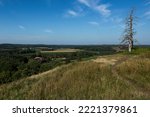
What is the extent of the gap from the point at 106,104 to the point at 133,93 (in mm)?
2264

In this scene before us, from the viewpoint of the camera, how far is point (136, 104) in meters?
6.27

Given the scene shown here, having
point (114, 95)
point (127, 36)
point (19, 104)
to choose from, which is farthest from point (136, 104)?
point (127, 36)

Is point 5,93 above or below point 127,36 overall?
below

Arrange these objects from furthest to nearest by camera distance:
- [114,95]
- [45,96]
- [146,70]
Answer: [146,70], [45,96], [114,95]

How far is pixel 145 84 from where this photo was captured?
1055cm

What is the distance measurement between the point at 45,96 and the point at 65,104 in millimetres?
1971

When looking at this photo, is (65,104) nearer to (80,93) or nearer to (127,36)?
(80,93)

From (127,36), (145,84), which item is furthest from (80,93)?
(127,36)

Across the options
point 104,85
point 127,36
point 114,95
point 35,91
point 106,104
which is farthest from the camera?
point 127,36

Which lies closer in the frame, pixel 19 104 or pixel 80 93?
pixel 19 104

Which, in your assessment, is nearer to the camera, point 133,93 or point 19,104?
point 19,104

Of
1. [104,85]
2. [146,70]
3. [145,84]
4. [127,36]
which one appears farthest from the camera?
[127,36]

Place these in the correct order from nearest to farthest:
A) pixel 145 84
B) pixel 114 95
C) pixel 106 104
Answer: pixel 106 104
pixel 114 95
pixel 145 84

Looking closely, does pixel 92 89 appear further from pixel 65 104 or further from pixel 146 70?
pixel 146 70
